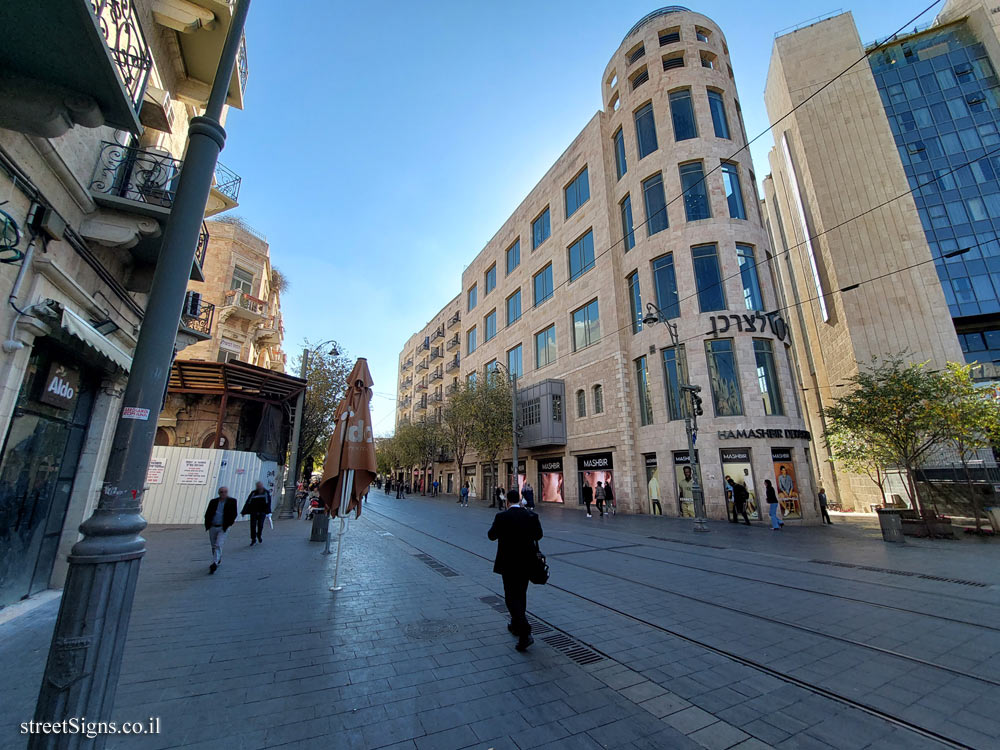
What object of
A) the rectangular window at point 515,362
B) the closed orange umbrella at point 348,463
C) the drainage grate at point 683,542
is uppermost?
the rectangular window at point 515,362

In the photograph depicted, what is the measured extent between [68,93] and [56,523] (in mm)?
6239

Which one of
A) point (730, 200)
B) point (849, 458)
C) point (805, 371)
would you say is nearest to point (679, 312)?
point (730, 200)

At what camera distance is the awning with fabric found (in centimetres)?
503

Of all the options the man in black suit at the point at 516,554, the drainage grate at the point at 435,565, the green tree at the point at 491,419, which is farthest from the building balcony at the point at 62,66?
the green tree at the point at 491,419

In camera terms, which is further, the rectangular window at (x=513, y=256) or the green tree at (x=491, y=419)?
the rectangular window at (x=513, y=256)

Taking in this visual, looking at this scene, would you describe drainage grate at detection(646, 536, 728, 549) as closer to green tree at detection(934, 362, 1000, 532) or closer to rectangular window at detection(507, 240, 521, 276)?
green tree at detection(934, 362, 1000, 532)

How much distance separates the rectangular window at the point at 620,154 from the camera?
2717 centimetres

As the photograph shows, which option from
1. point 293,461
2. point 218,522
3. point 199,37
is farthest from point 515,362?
point 199,37

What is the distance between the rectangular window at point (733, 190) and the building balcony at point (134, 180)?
80.0 feet

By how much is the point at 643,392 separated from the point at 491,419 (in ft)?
37.3

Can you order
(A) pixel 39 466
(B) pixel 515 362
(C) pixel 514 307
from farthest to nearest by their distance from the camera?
(C) pixel 514 307
(B) pixel 515 362
(A) pixel 39 466

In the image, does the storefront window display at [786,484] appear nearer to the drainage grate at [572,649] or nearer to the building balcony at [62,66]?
the drainage grate at [572,649]

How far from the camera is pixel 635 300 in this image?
984 inches

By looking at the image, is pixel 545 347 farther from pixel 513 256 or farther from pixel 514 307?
pixel 513 256
